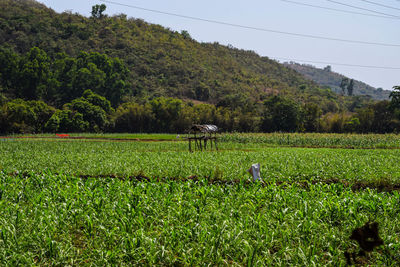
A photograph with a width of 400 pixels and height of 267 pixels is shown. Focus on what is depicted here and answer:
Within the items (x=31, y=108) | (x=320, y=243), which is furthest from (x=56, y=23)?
(x=320, y=243)

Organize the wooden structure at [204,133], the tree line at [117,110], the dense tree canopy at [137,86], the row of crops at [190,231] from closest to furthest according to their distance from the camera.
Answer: the row of crops at [190,231] < the wooden structure at [204,133] < the tree line at [117,110] < the dense tree canopy at [137,86]

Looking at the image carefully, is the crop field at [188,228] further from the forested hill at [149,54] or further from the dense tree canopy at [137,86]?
the forested hill at [149,54]

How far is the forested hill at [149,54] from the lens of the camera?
94.1m

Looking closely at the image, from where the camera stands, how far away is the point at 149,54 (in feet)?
355

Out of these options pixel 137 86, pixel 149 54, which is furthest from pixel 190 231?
pixel 149 54

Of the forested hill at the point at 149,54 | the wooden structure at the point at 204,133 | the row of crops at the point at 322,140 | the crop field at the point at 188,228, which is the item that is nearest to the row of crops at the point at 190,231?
the crop field at the point at 188,228

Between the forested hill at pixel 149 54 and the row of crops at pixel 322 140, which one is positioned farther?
the forested hill at pixel 149 54

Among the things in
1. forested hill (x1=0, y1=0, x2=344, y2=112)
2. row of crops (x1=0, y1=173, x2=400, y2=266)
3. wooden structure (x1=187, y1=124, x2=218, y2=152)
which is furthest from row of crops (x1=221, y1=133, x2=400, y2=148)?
forested hill (x1=0, y1=0, x2=344, y2=112)

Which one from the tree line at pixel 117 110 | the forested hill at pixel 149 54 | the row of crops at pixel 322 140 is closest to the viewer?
the row of crops at pixel 322 140

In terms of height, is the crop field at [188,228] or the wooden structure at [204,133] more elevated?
the wooden structure at [204,133]

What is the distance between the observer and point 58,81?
266 feet

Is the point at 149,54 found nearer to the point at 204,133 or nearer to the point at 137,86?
the point at 137,86

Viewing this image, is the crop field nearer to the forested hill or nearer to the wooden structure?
the wooden structure

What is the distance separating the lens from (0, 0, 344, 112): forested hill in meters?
94.1
